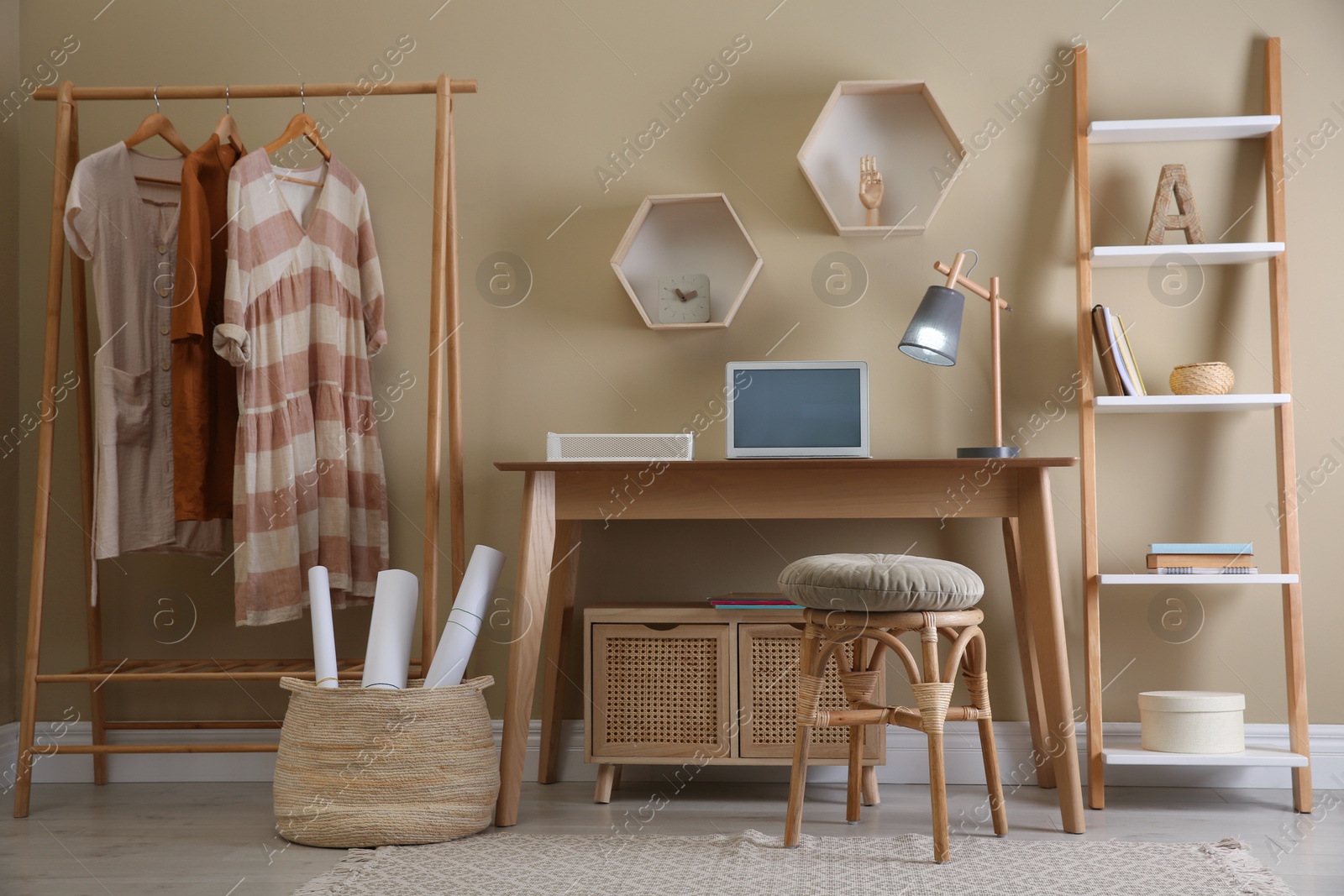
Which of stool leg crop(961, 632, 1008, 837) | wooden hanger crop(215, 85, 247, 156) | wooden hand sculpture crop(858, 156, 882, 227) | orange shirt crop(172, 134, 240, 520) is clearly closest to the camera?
stool leg crop(961, 632, 1008, 837)

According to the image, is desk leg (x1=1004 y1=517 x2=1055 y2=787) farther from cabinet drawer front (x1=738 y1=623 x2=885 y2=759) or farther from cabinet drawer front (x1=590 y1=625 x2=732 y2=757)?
cabinet drawer front (x1=590 y1=625 x2=732 y2=757)

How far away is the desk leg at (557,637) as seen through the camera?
2.23 metres

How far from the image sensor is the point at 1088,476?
7.05 ft

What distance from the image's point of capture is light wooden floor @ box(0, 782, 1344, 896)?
162 centimetres

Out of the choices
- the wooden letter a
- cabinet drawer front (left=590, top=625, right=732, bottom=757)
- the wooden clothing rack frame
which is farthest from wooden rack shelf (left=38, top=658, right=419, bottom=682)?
the wooden letter a

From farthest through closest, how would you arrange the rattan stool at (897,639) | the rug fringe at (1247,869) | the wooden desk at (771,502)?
the wooden desk at (771,502) → the rattan stool at (897,639) → the rug fringe at (1247,869)

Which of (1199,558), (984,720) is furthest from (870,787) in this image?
(1199,558)

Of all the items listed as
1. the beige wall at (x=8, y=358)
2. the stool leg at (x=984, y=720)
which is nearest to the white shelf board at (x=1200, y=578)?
the stool leg at (x=984, y=720)

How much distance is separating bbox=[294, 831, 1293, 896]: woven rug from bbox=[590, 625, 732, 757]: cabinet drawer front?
287 millimetres

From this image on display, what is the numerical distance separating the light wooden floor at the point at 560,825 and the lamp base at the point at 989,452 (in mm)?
734

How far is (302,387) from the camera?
2.16 meters

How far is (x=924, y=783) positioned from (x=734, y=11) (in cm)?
193

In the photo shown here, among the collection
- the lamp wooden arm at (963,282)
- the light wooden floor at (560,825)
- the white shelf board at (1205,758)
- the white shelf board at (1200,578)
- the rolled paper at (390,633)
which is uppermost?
the lamp wooden arm at (963,282)

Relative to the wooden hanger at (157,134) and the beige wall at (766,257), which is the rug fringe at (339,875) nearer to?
the beige wall at (766,257)
